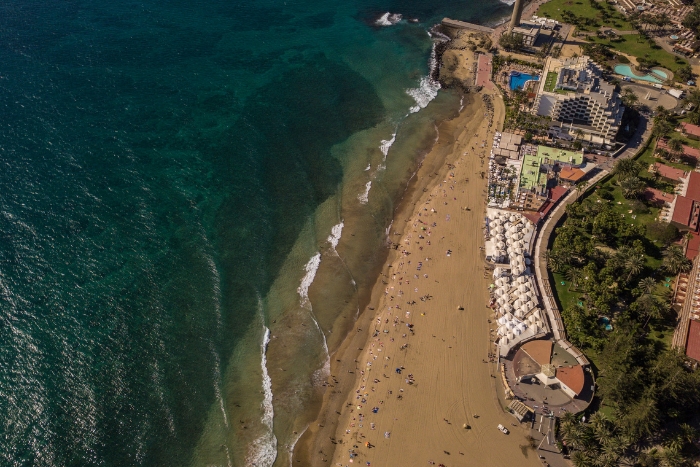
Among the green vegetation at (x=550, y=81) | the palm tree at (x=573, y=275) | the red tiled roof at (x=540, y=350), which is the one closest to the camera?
the red tiled roof at (x=540, y=350)

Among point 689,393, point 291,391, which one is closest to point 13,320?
point 291,391

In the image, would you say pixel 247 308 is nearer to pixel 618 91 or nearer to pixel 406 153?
pixel 406 153

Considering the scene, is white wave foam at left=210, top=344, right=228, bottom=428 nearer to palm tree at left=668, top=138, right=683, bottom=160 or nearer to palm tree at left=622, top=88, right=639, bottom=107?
palm tree at left=668, top=138, right=683, bottom=160

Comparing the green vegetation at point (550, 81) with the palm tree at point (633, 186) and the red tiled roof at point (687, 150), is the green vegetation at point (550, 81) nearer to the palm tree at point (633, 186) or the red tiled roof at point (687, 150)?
the red tiled roof at point (687, 150)

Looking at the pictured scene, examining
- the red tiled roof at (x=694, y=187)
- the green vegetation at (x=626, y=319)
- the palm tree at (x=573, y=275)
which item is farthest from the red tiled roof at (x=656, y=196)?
the palm tree at (x=573, y=275)

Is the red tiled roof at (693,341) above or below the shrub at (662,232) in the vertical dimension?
below

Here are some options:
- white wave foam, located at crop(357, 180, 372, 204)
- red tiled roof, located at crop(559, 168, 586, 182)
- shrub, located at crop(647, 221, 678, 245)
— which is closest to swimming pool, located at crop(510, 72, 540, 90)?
red tiled roof, located at crop(559, 168, 586, 182)
